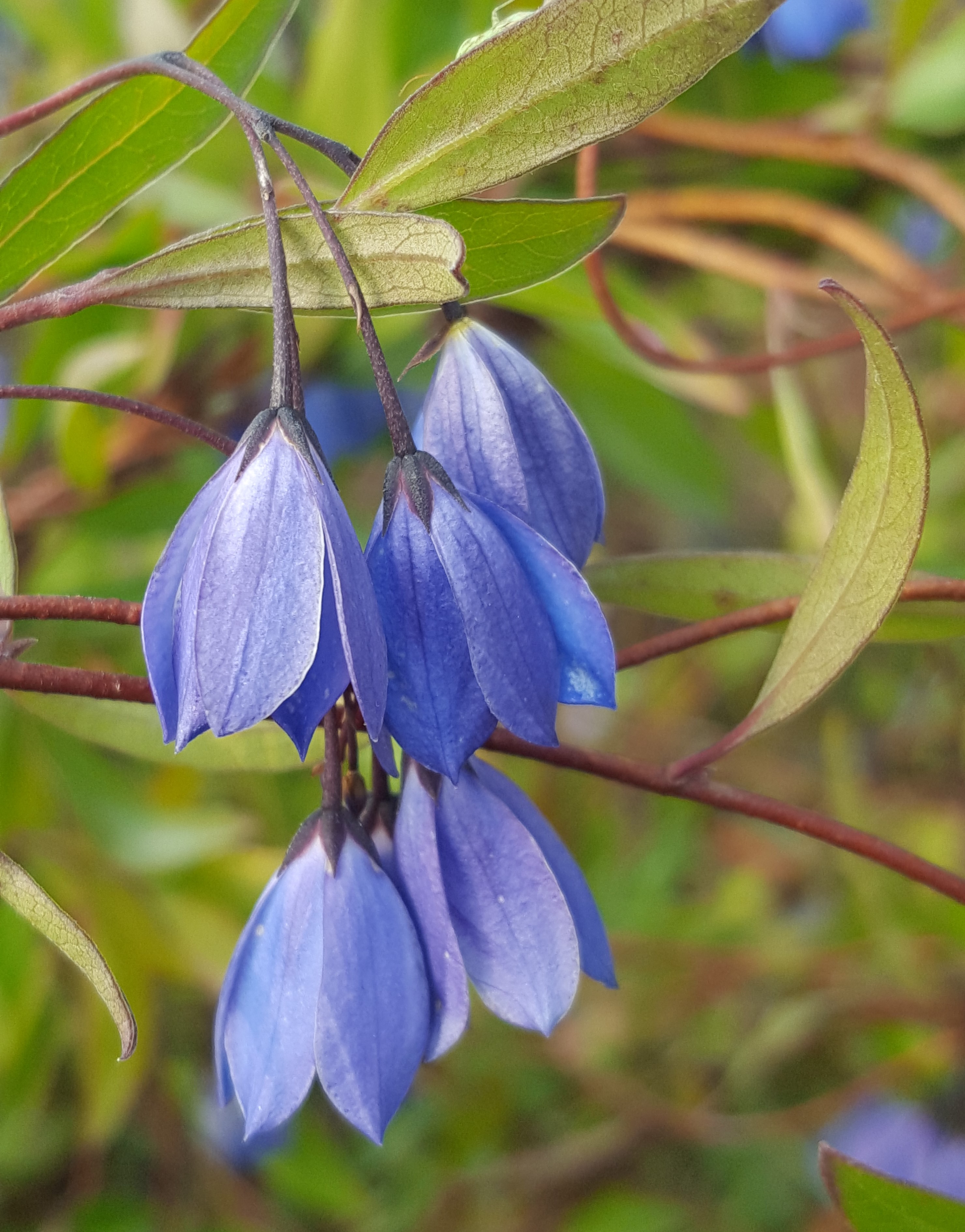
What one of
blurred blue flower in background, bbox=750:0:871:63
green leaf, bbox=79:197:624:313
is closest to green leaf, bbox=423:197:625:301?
green leaf, bbox=79:197:624:313

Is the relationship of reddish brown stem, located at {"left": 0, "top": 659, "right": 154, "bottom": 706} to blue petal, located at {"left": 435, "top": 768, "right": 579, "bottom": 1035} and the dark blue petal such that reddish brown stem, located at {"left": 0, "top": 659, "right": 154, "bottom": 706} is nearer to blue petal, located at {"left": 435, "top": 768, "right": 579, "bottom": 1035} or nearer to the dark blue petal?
blue petal, located at {"left": 435, "top": 768, "right": 579, "bottom": 1035}

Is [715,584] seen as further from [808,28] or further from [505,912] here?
[808,28]

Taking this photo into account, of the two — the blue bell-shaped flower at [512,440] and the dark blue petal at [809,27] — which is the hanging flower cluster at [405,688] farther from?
the dark blue petal at [809,27]

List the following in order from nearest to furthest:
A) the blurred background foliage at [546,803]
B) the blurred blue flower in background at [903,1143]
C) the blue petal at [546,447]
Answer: the blue petal at [546,447] < the blurred background foliage at [546,803] < the blurred blue flower in background at [903,1143]

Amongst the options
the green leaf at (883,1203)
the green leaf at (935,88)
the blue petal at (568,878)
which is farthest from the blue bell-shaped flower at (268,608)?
the green leaf at (935,88)

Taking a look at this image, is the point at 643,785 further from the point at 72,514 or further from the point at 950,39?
the point at 950,39

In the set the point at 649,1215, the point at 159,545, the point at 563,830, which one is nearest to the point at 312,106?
the point at 159,545
